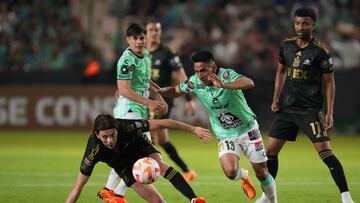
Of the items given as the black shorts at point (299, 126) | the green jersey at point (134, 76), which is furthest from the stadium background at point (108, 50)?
the black shorts at point (299, 126)

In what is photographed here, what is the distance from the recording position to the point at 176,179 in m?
8.73

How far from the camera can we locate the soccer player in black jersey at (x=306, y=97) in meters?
9.57

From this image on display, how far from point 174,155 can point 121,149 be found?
4225 mm

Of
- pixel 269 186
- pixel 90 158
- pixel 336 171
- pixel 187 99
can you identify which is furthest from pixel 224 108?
pixel 187 99

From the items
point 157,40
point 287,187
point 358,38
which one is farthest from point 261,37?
point 287,187

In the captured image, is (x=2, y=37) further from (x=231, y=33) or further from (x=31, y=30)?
(x=231, y=33)

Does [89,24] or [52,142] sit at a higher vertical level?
[89,24]

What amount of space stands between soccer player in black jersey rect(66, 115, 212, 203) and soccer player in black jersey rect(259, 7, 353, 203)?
67.7 inches

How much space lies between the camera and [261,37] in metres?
21.5

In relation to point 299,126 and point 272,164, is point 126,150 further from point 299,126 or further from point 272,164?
point 299,126

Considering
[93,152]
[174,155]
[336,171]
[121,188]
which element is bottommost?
[174,155]

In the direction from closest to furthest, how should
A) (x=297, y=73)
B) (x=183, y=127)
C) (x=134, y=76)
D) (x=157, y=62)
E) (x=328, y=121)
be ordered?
(x=183, y=127), (x=328, y=121), (x=297, y=73), (x=134, y=76), (x=157, y=62)

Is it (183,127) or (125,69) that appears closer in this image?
(183,127)

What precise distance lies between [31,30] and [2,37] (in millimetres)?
813
